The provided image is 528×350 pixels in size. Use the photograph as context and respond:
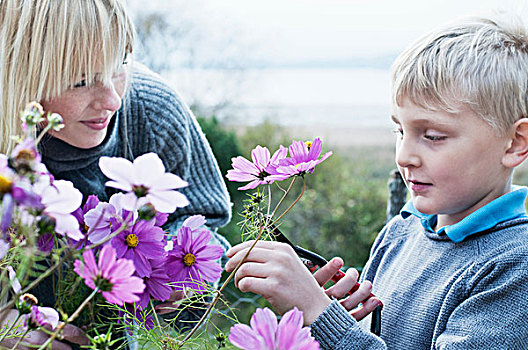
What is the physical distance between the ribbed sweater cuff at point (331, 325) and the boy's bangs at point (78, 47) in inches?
19.2

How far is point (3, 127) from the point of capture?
967 millimetres

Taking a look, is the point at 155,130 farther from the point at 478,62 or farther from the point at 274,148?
the point at 274,148

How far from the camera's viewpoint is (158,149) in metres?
1.25

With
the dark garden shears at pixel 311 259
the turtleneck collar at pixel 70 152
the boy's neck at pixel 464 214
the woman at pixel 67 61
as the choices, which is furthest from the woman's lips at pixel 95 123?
the boy's neck at pixel 464 214

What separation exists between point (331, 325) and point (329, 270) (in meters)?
0.08

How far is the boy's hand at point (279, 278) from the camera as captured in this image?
58 centimetres

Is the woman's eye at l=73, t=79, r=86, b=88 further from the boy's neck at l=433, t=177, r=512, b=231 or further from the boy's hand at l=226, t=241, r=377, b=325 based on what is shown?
the boy's neck at l=433, t=177, r=512, b=231

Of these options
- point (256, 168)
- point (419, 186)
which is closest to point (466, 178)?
point (419, 186)

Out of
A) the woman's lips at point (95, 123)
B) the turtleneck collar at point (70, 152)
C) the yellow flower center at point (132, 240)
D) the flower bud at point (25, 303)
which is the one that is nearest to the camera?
the flower bud at point (25, 303)

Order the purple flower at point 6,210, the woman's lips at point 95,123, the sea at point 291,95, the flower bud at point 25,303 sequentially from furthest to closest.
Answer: the sea at point 291,95, the woman's lips at point 95,123, the flower bud at point 25,303, the purple flower at point 6,210

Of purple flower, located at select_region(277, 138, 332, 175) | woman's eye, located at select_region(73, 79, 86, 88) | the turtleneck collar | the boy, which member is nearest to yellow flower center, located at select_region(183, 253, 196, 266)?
purple flower, located at select_region(277, 138, 332, 175)

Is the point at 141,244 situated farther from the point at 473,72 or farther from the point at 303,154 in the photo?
the point at 473,72

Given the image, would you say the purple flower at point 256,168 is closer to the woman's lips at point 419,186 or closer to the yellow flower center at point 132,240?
the yellow flower center at point 132,240

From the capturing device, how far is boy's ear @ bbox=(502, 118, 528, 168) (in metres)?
0.79
